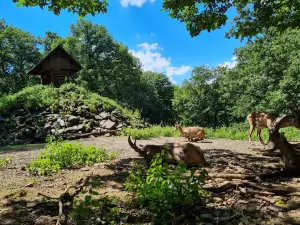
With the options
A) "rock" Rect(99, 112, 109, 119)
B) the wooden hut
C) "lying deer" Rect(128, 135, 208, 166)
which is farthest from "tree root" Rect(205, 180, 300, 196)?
the wooden hut

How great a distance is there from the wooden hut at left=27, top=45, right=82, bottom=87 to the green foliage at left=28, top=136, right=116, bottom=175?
56.0ft

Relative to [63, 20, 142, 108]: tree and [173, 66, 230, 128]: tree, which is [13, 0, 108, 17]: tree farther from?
[173, 66, 230, 128]: tree

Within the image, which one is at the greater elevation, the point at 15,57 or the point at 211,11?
the point at 15,57

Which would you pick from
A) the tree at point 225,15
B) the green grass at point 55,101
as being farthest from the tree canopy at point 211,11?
the green grass at point 55,101

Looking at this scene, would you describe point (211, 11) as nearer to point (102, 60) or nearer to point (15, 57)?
point (102, 60)

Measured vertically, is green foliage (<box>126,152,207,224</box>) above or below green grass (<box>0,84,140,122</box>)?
below

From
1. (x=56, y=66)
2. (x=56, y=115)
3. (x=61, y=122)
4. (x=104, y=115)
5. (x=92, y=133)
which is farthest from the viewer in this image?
(x=56, y=66)

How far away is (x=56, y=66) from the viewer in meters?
23.8

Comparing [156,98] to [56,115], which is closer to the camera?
[56,115]

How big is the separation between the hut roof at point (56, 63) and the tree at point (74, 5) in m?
17.1

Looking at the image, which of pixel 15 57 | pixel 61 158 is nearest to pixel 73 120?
pixel 61 158

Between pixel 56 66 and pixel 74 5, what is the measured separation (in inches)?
697

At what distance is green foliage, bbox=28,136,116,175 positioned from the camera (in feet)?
20.5

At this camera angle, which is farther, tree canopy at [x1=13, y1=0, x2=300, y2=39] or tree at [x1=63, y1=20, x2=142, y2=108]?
tree at [x1=63, y1=20, x2=142, y2=108]
